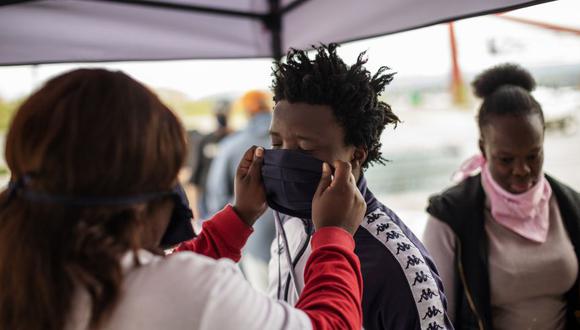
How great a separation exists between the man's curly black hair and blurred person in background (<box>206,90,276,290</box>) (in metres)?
2.25

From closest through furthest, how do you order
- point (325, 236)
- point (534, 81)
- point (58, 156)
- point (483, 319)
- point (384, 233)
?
1. point (58, 156)
2. point (325, 236)
3. point (384, 233)
4. point (483, 319)
5. point (534, 81)

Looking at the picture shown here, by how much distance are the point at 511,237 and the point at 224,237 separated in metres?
1.07

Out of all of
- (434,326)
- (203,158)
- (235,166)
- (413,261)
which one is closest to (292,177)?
(413,261)

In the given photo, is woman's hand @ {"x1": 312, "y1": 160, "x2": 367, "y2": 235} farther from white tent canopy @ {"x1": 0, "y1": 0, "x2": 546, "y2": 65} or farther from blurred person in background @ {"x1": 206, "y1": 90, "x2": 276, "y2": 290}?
blurred person in background @ {"x1": 206, "y1": 90, "x2": 276, "y2": 290}

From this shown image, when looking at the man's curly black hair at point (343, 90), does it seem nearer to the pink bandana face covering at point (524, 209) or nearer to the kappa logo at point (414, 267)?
the kappa logo at point (414, 267)

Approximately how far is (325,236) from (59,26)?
135 centimetres

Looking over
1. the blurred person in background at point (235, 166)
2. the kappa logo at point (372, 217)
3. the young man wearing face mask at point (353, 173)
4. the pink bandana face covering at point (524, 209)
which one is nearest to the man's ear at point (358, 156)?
the young man wearing face mask at point (353, 173)

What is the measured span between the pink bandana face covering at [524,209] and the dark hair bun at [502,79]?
339mm

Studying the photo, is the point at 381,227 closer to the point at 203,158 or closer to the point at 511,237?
the point at 511,237

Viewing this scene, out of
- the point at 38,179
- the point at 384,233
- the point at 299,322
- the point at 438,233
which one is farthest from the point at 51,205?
the point at 438,233

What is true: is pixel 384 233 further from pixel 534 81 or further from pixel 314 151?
pixel 534 81

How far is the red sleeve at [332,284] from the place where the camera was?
2.83 ft

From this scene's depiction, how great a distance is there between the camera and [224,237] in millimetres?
1273

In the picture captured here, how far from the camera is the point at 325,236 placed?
95 centimetres
